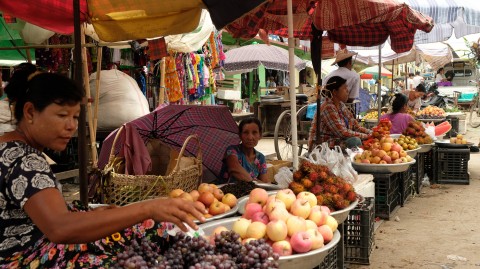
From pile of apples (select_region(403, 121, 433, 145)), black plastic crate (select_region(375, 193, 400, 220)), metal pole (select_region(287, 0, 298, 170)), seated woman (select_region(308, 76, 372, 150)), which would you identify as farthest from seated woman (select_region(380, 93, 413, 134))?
metal pole (select_region(287, 0, 298, 170))

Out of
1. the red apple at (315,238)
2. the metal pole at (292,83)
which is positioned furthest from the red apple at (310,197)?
the metal pole at (292,83)

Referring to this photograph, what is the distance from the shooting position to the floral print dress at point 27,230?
1.93 m

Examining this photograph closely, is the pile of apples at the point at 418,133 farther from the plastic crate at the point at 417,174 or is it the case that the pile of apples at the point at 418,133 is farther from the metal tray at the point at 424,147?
the plastic crate at the point at 417,174

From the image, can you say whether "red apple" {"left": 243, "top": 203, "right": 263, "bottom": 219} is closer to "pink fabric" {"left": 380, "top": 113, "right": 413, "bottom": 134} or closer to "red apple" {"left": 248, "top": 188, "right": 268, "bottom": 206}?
"red apple" {"left": 248, "top": 188, "right": 268, "bottom": 206}

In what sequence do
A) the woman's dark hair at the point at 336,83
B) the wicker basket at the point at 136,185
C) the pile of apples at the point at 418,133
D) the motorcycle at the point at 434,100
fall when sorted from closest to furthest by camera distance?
the wicker basket at the point at 136,185 → the woman's dark hair at the point at 336,83 → the pile of apples at the point at 418,133 → the motorcycle at the point at 434,100

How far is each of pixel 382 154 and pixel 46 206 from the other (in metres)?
4.62

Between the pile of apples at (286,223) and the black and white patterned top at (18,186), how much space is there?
95 cm

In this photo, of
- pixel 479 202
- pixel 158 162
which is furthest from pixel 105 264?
pixel 479 202

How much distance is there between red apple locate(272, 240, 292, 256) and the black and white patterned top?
45.1 inches

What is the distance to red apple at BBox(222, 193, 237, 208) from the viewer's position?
333cm

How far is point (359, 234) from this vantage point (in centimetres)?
434

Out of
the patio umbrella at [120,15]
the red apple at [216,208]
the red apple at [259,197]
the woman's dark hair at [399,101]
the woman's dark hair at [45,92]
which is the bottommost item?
the red apple at [216,208]

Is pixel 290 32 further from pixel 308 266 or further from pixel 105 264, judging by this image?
pixel 105 264

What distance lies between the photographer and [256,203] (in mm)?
2994
